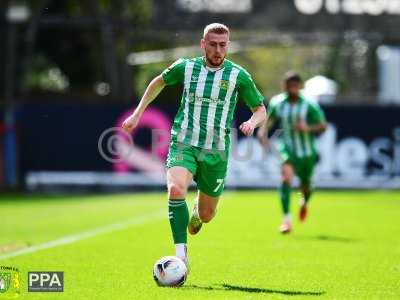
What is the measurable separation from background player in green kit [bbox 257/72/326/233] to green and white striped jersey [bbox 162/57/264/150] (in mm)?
6195

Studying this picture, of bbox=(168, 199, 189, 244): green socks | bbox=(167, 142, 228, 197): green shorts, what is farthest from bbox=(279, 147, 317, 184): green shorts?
bbox=(168, 199, 189, 244): green socks

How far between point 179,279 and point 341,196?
16616 mm

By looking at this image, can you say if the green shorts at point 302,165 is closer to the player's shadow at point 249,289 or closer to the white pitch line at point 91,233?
the white pitch line at point 91,233

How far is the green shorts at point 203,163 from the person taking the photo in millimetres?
9914

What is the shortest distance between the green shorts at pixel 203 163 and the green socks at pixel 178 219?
360 mm

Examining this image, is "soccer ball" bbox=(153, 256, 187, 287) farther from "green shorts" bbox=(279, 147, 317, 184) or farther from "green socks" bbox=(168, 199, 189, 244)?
"green shorts" bbox=(279, 147, 317, 184)

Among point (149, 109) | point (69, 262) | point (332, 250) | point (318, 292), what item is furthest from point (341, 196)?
point (318, 292)

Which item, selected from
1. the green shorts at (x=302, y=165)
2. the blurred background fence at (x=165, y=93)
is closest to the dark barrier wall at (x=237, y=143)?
the blurred background fence at (x=165, y=93)

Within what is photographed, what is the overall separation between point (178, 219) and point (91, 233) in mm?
5869

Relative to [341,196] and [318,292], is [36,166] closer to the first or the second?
[341,196]

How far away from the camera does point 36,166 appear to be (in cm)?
2772

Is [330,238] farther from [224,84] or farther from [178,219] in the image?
[178,219]


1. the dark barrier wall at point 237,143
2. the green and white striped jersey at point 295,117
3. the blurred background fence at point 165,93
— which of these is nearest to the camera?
the green and white striped jersey at point 295,117

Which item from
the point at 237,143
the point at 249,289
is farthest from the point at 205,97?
the point at 237,143
